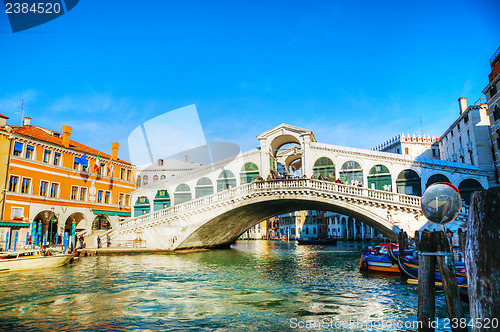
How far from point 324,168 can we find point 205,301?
1711 centimetres

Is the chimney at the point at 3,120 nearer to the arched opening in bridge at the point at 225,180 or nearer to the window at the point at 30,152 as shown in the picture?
the window at the point at 30,152

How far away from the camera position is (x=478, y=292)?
2521 mm

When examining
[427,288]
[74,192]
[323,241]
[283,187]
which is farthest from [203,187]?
[427,288]

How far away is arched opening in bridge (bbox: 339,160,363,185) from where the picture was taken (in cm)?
2317

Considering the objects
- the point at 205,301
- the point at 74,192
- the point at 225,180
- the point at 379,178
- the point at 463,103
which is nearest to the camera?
the point at 205,301

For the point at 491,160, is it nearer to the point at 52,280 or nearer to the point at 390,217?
the point at 390,217

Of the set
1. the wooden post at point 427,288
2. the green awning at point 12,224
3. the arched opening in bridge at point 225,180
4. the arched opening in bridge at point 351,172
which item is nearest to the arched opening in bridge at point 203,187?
the arched opening in bridge at point 225,180

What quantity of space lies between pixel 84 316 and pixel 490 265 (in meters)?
7.18

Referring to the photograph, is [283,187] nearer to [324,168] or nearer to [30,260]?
[324,168]

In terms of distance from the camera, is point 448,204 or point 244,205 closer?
point 448,204

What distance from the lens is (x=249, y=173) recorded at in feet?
82.8

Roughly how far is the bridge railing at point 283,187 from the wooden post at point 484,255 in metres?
16.6

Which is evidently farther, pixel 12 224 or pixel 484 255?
pixel 12 224

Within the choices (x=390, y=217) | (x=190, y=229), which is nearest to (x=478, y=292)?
(x=390, y=217)
